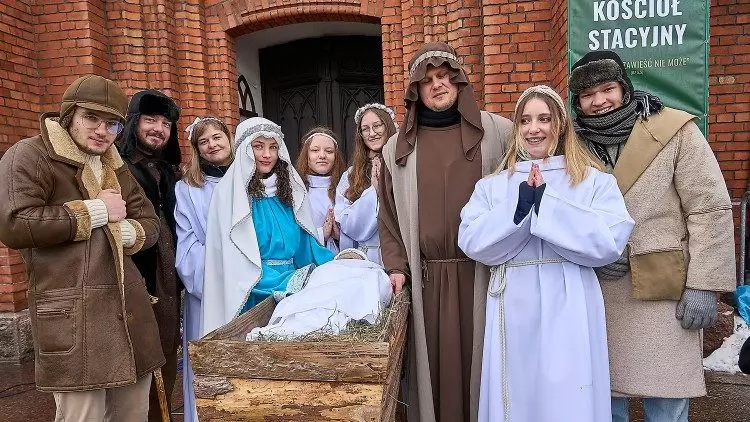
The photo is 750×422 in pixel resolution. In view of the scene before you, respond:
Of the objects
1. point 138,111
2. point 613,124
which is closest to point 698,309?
point 613,124

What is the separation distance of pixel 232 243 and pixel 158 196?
0.66m

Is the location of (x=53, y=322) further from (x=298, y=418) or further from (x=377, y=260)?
(x=377, y=260)

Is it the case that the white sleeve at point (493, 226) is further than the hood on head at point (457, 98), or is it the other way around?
the hood on head at point (457, 98)

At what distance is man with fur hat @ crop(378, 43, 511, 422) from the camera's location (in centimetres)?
254

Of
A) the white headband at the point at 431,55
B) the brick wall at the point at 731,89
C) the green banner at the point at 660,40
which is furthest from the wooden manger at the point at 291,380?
the brick wall at the point at 731,89

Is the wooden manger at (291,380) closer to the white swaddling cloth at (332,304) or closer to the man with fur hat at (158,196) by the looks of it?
the white swaddling cloth at (332,304)

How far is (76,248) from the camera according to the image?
7.26 ft

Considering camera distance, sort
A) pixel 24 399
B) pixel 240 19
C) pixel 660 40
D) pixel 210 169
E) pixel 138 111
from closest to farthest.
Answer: pixel 138 111 < pixel 210 169 < pixel 660 40 < pixel 24 399 < pixel 240 19

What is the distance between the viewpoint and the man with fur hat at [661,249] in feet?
7.14

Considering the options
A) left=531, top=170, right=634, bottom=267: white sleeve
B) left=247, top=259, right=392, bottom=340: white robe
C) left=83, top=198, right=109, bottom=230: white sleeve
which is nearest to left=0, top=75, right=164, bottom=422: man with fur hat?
left=83, top=198, right=109, bottom=230: white sleeve

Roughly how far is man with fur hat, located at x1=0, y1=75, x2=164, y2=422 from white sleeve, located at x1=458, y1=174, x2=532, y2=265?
157 centimetres

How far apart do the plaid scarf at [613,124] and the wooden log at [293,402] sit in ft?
A: 5.01

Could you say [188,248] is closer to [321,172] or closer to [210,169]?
[210,169]

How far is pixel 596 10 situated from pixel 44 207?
400cm
